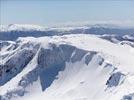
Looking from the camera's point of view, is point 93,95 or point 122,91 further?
point 93,95

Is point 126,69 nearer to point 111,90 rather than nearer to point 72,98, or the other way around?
point 111,90

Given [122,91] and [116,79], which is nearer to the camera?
[122,91]

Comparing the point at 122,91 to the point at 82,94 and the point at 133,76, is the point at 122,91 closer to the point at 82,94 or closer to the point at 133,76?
the point at 133,76

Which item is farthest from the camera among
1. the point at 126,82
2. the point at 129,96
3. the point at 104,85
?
the point at 104,85

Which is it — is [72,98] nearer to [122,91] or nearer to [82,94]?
[82,94]

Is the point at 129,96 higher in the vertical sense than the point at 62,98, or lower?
higher

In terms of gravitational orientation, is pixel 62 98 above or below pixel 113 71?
below

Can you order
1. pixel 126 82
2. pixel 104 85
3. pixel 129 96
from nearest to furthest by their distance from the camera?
pixel 129 96, pixel 126 82, pixel 104 85

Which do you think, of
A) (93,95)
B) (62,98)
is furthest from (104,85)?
(62,98)

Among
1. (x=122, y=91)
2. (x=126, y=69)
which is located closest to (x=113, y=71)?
(x=126, y=69)
